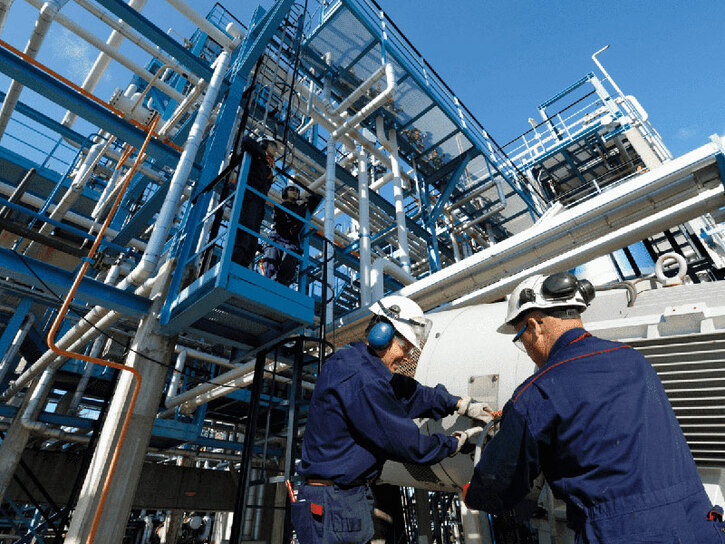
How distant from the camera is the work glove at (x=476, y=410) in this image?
8.77ft

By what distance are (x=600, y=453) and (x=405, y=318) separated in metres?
1.57

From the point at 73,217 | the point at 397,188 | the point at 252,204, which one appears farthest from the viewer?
the point at 73,217

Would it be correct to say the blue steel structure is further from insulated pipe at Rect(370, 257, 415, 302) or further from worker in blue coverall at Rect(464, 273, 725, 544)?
worker in blue coverall at Rect(464, 273, 725, 544)

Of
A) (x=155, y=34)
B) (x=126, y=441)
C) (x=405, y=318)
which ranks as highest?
(x=155, y=34)

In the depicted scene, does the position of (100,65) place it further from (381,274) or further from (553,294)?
(553,294)

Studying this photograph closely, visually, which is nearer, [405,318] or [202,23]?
[405,318]

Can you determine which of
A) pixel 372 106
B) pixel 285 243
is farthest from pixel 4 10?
pixel 372 106

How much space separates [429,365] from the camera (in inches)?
136

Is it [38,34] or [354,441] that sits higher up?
[38,34]

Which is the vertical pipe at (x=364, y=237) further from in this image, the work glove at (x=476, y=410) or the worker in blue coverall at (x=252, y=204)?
Result: the work glove at (x=476, y=410)

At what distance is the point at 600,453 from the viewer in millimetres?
1612

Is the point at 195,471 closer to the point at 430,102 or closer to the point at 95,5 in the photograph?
the point at 95,5

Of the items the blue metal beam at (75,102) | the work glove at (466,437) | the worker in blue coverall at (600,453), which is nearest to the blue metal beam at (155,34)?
the blue metal beam at (75,102)

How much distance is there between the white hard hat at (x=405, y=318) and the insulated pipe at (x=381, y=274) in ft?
11.3
